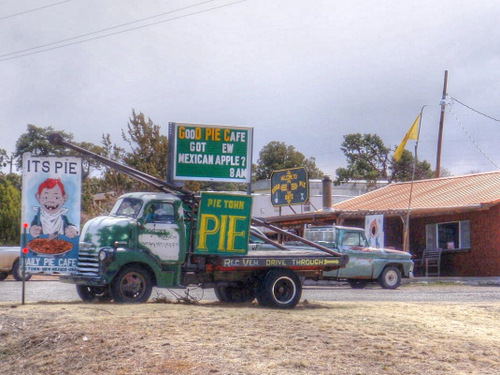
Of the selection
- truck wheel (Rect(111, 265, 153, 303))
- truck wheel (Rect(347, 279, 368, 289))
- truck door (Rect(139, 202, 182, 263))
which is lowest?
truck wheel (Rect(347, 279, 368, 289))

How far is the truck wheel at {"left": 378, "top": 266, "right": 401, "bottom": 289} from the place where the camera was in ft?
74.5

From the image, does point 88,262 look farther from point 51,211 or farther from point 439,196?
point 439,196

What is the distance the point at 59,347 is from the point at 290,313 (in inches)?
155

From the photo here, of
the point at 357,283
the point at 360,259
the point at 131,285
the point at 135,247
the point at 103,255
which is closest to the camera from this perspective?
the point at 103,255

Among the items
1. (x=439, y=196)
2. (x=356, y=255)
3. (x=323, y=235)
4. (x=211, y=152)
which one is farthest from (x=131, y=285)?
(x=439, y=196)

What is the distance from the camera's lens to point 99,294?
13.5 meters

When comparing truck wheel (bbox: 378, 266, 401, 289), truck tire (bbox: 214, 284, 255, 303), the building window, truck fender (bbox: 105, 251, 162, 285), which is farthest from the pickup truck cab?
truck fender (bbox: 105, 251, 162, 285)

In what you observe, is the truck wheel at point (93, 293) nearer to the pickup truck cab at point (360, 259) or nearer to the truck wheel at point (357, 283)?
the pickup truck cab at point (360, 259)

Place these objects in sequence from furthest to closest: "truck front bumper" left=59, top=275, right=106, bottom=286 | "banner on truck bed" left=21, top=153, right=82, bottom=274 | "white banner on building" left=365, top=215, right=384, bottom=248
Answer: "white banner on building" left=365, top=215, right=384, bottom=248
"truck front bumper" left=59, top=275, right=106, bottom=286
"banner on truck bed" left=21, top=153, right=82, bottom=274

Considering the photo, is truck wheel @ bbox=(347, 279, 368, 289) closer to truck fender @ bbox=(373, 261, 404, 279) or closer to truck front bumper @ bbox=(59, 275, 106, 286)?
truck fender @ bbox=(373, 261, 404, 279)

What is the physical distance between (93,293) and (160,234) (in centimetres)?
170

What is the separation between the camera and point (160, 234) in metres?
13.0

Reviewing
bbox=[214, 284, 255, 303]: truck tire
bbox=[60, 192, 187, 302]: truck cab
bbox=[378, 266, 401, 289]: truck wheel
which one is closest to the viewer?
bbox=[60, 192, 187, 302]: truck cab

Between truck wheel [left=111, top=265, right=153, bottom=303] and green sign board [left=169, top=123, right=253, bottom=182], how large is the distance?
205 centimetres
